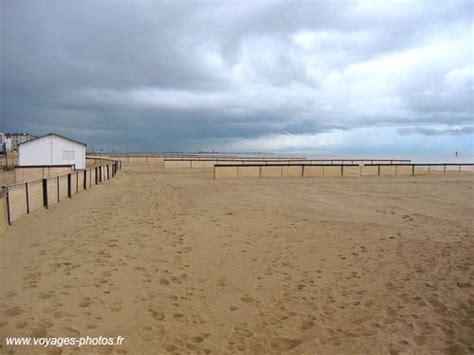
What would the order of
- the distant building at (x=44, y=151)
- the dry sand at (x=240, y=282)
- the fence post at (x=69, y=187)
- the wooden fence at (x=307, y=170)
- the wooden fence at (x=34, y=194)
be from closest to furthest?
the dry sand at (x=240, y=282), the wooden fence at (x=34, y=194), the fence post at (x=69, y=187), the wooden fence at (x=307, y=170), the distant building at (x=44, y=151)

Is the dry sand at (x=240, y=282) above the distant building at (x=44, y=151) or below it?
below

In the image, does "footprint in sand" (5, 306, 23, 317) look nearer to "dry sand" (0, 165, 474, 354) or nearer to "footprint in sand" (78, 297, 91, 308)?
"dry sand" (0, 165, 474, 354)

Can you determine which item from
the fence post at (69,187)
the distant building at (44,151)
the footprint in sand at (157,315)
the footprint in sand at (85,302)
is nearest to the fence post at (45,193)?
the fence post at (69,187)

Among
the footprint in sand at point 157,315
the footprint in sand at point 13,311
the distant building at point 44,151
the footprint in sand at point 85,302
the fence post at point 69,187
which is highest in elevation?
the distant building at point 44,151

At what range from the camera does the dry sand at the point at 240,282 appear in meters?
4.42

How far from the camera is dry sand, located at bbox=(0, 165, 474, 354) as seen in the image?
14.5ft

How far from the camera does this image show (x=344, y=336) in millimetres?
4523

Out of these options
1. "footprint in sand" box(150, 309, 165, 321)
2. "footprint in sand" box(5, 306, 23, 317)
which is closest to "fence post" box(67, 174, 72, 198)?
"footprint in sand" box(5, 306, 23, 317)

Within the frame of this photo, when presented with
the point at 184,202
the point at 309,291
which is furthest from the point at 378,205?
the point at 309,291

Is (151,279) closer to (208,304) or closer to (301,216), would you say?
(208,304)

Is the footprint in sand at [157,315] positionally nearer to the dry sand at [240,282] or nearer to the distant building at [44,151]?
the dry sand at [240,282]

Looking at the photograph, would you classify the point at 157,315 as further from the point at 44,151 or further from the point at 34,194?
the point at 44,151

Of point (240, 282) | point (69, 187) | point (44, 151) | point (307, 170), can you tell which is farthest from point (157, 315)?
point (44, 151)

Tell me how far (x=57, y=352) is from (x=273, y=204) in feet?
38.0
